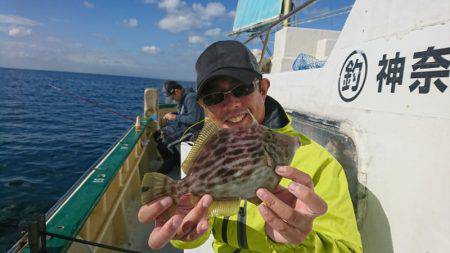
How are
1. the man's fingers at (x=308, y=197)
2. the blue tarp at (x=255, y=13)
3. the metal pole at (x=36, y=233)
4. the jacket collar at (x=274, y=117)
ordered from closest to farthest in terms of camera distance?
the man's fingers at (x=308, y=197) → the jacket collar at (x=274, y=117) → the metal pole at (x=36, y=233) → the blue tarp at (x=255, y=13)

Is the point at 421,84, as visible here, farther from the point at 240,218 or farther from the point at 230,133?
the point at 240,218

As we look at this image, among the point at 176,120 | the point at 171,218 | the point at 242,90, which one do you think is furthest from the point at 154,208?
the point at 176,120

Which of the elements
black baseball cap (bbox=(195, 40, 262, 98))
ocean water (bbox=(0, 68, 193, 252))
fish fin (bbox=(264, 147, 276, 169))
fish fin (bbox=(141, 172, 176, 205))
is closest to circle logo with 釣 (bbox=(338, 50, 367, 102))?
black baseball cap (bbox=(195, 40, 262, 98))

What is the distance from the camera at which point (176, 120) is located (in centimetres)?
903

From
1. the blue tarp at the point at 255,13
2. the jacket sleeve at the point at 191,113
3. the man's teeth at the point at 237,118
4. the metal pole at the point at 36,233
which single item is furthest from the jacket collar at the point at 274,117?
the blue tarp at the point at 255,13

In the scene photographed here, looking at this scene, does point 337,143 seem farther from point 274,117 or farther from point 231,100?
point 231,100

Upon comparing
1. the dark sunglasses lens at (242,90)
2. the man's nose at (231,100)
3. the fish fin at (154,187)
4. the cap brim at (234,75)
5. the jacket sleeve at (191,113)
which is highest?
the cap brim at (234,75)

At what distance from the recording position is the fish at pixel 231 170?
1727 millimetres

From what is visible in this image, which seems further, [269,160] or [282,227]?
[269,160]

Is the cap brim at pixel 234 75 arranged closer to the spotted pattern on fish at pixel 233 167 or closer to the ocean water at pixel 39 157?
the spotted pattern on fish at pixel 233 167

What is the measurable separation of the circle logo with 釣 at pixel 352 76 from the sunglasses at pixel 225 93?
3.33 feet

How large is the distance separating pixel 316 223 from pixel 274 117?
0.89 meters

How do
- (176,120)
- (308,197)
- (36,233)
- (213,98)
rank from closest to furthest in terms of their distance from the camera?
(308,197) → (213,98) → (36,233) → (176,120)

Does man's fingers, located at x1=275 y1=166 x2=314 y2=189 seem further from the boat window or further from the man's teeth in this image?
the boat window
